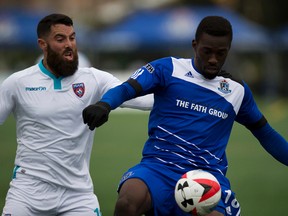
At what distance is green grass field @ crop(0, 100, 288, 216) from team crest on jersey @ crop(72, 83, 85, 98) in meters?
3.71

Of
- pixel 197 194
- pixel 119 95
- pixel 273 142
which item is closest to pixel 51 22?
pixel 119 95

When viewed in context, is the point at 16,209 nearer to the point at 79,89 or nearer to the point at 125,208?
the point at 125,208

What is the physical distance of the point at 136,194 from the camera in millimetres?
5895

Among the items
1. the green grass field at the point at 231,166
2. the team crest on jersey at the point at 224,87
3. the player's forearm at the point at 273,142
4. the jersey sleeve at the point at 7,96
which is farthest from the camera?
the green grass field at the point at 231,166

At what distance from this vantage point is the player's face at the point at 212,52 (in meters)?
6.24

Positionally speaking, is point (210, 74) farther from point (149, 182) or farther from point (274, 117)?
point (274, 117)

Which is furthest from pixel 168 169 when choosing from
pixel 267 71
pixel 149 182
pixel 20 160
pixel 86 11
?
pixel 86 11

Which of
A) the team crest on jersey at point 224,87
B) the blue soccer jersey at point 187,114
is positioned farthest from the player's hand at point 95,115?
the team crest on jersey at point 224,87

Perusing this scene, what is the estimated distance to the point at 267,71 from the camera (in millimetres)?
Answer: 43719

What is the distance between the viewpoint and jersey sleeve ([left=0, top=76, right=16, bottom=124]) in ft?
21.6

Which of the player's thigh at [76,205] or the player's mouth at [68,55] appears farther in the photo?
the player's mouth at [68,55]

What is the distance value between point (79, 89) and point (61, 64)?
27 centimetres

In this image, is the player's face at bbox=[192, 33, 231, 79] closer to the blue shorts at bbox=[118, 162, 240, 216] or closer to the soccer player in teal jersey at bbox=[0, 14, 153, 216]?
the soccer player in teal jersey at bbox=[0, 14, 153, 216]

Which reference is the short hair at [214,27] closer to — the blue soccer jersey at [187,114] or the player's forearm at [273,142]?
the blue soccer jersey at [187,114]
